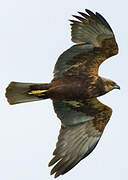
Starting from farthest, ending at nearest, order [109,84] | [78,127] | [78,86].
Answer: [78,127], [109,84], [78,86]

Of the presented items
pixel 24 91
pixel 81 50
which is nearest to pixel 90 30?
pixel 81 50

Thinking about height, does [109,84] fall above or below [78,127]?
above

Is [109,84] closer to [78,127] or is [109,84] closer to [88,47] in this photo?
[88,47]

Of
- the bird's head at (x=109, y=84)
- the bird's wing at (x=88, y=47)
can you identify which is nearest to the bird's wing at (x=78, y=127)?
the bird's head at (x=109, y=84)

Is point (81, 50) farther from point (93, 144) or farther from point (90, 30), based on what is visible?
point (93, 144)

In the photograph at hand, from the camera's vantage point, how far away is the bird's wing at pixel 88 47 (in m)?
24.1

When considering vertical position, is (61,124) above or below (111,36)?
below

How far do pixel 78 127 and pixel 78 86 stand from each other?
1248 mm

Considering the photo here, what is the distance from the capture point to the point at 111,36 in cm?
2406

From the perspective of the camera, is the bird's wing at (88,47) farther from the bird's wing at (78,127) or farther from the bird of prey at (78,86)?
the bird's wing at (78,127)

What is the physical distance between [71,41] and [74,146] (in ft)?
7.97

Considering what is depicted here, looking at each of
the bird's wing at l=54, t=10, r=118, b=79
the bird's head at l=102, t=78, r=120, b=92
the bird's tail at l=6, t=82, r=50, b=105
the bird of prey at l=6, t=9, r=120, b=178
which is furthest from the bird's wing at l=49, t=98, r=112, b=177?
the bird's wing at l=54, t=10, r=118, b=79

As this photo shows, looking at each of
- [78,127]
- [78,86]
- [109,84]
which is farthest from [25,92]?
[109,84]

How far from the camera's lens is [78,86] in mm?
24172
